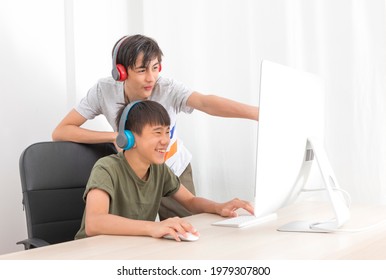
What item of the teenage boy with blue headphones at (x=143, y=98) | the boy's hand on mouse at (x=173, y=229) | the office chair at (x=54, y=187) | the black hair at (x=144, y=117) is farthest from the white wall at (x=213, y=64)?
the boy's hand on mouse at (x=173, y=229)

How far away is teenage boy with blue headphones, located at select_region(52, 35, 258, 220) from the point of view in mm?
1943

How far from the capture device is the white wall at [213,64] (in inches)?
83.4

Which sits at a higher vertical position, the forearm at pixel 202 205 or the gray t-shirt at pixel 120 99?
the gray t-shirt at pixel 120 99

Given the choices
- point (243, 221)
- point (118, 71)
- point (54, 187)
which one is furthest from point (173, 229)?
point (118, 71)

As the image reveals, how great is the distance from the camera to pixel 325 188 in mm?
1421

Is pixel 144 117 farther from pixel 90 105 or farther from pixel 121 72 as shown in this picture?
pixel 90 105

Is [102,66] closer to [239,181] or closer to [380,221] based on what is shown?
[239,181]

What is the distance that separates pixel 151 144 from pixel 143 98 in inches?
15.7

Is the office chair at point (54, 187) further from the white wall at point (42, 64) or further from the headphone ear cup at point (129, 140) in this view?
the white wall at point (42, 64)

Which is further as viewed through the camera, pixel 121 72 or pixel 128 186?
pixel 121 72

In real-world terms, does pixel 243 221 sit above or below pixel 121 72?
below

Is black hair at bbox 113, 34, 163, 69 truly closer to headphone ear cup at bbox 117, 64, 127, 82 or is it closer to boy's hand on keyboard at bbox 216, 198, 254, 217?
headphone ear cup at bbox 117, 64, 127, 82

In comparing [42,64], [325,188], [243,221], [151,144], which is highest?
[42,64]

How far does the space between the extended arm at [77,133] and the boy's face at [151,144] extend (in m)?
0.35
